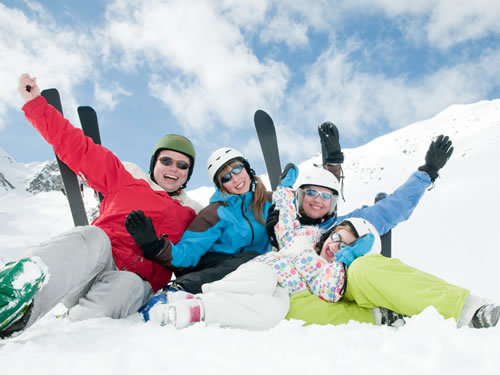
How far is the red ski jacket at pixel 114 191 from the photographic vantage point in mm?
2645

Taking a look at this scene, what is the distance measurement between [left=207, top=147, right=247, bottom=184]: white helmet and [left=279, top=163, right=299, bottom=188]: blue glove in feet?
1.61

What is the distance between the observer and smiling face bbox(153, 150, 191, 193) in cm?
323

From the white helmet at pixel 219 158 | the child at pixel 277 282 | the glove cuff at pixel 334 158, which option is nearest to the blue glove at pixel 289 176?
the child at pixel 277 282

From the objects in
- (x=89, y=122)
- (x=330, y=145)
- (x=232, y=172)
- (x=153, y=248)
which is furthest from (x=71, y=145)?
(x=330, y=145)

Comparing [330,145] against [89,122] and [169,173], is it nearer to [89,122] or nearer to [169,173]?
[169,173]

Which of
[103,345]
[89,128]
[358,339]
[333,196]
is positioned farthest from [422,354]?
[89,128]

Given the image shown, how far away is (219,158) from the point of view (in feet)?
11.0

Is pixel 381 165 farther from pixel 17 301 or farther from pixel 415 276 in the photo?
pixel 17 301

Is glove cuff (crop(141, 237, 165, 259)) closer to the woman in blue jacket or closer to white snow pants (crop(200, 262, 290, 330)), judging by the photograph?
the woman in blue jacket

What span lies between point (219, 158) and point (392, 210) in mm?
1946

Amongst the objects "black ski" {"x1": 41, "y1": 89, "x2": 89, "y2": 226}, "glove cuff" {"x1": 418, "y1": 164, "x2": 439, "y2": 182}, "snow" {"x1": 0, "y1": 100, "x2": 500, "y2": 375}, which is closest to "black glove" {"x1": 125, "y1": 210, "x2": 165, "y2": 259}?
"snow" {"x1": 0, "y1": 100, "x2": 500, "y2": 375}

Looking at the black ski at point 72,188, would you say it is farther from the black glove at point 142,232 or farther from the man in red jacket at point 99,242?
the black glove at point 142,232

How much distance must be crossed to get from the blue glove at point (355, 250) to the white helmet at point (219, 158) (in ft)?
5.06

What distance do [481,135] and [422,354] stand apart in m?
17.0
